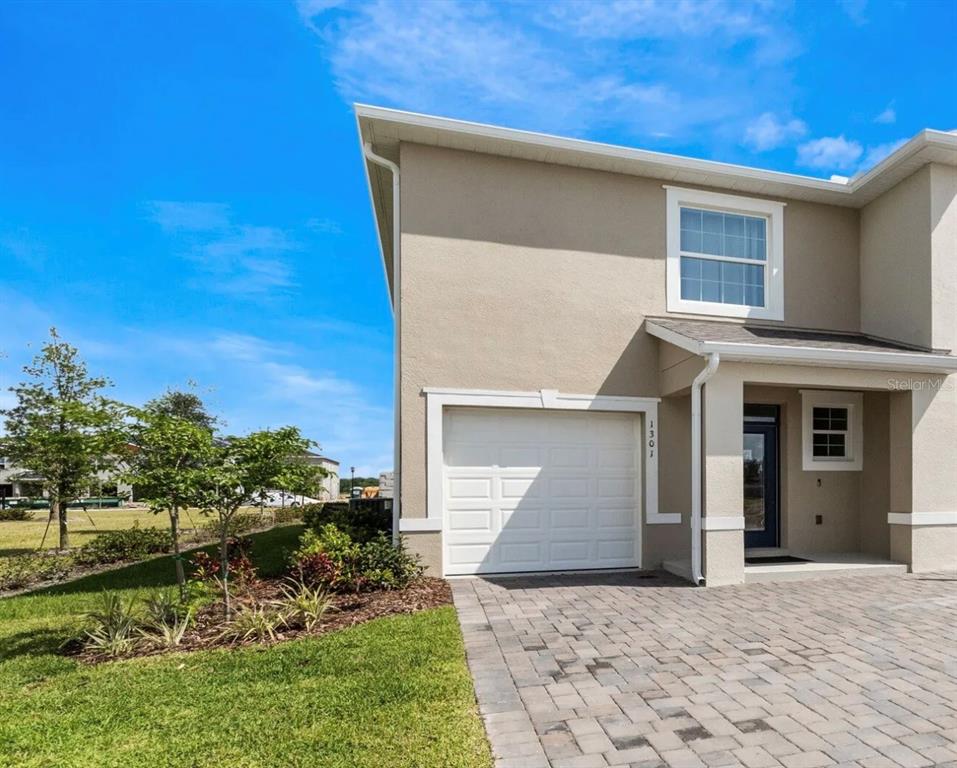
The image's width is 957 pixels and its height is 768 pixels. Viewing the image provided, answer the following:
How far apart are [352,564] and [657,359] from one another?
566 cm

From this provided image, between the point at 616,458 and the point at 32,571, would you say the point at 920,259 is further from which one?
the point at 32,571

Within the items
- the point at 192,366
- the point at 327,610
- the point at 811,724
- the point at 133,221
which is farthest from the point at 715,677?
the point at 192,366

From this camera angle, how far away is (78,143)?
9633 mm

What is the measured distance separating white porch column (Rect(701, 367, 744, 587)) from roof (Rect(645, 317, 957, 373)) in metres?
0.45

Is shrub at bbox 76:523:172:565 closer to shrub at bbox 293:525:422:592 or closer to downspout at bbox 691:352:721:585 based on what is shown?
shrub at bbox 293:525:422:592

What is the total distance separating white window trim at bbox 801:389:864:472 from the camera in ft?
30.5

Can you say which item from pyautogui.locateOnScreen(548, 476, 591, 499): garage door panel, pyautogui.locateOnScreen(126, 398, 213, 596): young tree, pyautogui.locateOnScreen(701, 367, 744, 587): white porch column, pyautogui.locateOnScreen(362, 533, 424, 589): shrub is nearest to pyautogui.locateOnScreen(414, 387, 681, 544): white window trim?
pyautogui.locateOnScreen(362, 533, 424, 589): shrub

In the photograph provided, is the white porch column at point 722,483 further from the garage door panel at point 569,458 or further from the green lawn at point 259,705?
the green lawn at point 259,705

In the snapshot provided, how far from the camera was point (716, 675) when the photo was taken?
434 cm

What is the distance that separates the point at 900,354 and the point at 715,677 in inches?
247

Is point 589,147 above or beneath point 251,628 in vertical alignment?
above

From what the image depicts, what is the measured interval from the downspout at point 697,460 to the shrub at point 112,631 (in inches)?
268

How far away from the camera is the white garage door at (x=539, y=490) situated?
823 centimetres

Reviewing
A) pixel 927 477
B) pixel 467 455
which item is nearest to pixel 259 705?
pixel 467 455
